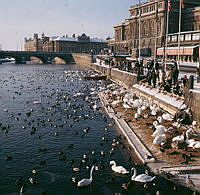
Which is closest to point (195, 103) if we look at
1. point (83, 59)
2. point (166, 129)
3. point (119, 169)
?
point (166, 129)

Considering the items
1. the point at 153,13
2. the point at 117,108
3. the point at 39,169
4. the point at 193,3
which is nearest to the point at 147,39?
the point at 153,13

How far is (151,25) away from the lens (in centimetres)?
12638

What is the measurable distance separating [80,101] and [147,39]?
94885 millimetres

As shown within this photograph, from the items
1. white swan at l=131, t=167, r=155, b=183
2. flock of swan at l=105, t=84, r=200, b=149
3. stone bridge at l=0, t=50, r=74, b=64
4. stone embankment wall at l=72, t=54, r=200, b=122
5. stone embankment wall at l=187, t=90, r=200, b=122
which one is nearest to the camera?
white swan at l=131, t=167, r=155, b=183

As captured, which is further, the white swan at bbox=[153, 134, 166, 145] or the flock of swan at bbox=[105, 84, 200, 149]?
the white swan at bbox=[153, 134, 166, 145]

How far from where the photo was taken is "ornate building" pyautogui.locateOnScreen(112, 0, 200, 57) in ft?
364

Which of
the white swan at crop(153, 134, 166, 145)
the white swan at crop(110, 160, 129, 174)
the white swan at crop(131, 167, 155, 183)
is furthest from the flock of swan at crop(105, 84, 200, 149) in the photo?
the white swan at crop(131, 167, 155, 183)

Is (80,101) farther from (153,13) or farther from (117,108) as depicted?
(153,13)

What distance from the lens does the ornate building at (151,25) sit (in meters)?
111

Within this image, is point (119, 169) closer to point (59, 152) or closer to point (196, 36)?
point (59, 152)

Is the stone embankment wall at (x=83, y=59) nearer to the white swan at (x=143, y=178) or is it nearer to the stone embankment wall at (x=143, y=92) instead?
the stone embankment wall at (x=143, y=92)

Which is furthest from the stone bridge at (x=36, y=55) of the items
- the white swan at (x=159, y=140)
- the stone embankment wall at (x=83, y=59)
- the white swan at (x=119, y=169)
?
the white swan at (x=119, y=169)

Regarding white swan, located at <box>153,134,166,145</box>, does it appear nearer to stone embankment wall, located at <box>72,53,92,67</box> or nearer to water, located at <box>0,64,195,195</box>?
water, located at <box>0,64,195,195</box>

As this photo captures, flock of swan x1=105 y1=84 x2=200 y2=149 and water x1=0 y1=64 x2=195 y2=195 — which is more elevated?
flock of swan x1=105 y1=84 x2=200 y2=149
